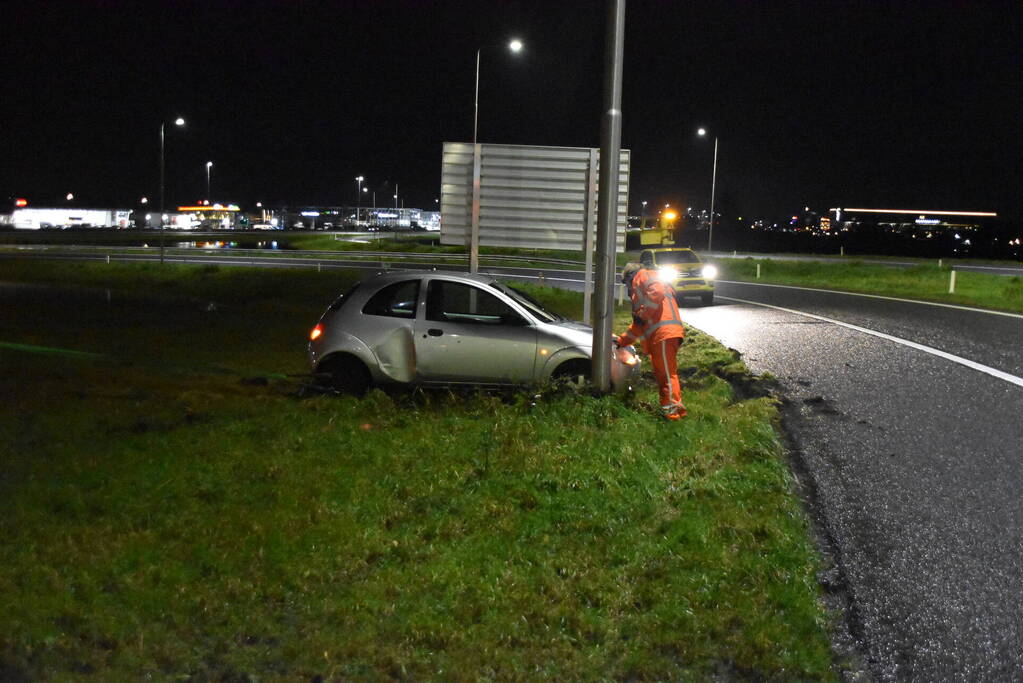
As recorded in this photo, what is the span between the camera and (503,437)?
8.76 m

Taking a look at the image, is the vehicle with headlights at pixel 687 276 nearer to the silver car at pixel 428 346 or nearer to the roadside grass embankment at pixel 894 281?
the roadside grass embankment at pixel 894 281

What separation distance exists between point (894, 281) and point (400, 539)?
35.9m

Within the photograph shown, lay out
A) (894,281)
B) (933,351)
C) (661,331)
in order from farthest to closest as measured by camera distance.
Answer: (894,281), (933,351), (661,331)

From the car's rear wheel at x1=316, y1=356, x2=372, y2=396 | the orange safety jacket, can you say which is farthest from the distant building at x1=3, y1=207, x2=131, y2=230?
the orange safety jacket

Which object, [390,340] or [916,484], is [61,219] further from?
[916,484]

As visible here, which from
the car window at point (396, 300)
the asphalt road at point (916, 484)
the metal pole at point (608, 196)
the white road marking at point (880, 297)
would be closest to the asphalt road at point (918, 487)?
the asphalt road at point (916, 484)

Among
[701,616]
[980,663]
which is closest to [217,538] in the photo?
[701,616]

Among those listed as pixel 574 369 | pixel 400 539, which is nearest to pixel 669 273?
pixel 574 369

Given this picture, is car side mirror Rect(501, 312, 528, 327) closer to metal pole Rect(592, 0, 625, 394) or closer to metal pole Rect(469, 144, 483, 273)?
metal pole Rect(592, 0, 625, 394)

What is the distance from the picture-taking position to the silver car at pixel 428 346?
11055 millimetres

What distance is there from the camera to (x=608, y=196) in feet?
33.7

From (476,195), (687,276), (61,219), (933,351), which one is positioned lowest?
(933,351)

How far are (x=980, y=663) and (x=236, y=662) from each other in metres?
3.37

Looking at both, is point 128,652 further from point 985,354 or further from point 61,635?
point 985,354
